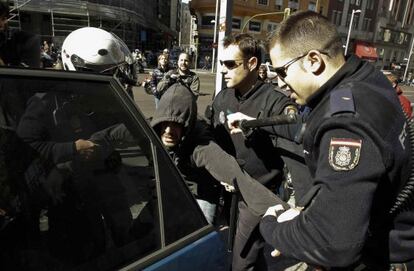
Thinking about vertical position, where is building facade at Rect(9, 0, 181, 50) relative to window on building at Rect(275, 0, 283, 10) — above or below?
below

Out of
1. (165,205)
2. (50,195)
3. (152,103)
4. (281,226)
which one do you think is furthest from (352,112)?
(152,103)

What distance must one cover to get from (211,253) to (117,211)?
1.40ft

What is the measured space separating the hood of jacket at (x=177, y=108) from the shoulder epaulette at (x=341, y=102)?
1.00 m

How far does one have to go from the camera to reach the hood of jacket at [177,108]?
2037 millimetres

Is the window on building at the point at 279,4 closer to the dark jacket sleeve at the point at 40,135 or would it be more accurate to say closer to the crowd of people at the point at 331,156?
the crowd of people at the point at 331,156

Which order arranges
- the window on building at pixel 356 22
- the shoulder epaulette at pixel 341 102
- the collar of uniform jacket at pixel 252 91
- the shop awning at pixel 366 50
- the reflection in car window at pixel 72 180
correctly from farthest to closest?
1. the window on building at pixel 356 22
2. the shop awning at pixel 366 50
3. the collar of uniform jacket at pixel 252 91
4. the shoulder epaulette at pixel 341 102
5. the reflection in car window at pixel 72 180

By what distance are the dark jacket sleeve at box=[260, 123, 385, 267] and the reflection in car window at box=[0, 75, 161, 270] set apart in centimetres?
53

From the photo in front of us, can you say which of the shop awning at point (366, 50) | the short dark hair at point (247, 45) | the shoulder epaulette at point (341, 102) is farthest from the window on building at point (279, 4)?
the shoulder epaulette at point (341, 102)

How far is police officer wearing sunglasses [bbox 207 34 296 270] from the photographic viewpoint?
2.34m

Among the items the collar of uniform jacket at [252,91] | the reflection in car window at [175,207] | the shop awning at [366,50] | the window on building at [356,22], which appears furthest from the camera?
the window on building at [356,22]

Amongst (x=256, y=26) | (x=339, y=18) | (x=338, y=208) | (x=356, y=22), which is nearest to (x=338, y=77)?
(x=338, y=208)

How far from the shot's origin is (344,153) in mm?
1079

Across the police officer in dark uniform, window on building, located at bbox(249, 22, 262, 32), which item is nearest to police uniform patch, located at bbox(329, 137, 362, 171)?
the police officer in dark uniform

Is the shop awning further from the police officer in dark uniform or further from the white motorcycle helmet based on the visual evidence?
the police officer in dark uniform
